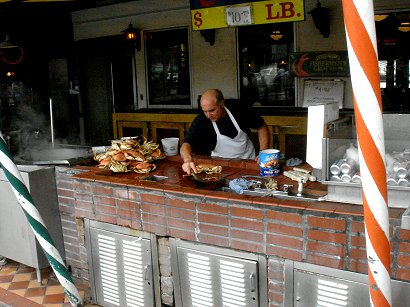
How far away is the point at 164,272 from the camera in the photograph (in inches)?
134

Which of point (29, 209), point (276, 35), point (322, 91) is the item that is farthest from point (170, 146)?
point (276, 35)

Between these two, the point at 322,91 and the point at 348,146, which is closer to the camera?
the point at 348,146

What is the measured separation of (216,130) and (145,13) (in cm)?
590

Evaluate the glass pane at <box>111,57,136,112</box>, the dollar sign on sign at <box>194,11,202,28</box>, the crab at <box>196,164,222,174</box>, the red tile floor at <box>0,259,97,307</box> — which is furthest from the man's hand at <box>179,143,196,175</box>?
the glass pane at <box>111,57,136,112</box>

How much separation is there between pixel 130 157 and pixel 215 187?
1019 mm

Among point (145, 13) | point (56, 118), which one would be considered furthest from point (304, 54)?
point (56, 118)

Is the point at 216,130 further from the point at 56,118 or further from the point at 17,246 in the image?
the point at 56,118

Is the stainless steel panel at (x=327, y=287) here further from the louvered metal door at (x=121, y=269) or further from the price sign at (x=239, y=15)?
the price sign at (x=239, y=15)

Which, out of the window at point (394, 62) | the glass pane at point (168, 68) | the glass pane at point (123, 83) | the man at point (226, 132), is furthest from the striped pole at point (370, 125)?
the glass pane at point (123, 83)

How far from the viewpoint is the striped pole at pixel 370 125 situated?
64.9 inches

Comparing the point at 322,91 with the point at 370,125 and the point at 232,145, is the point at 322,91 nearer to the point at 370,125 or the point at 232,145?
the point at 232,145

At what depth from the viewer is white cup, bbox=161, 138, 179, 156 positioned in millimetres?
4402

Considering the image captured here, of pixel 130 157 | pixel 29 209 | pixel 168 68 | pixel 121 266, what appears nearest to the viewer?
pixel 29 209

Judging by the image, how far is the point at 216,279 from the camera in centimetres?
307
